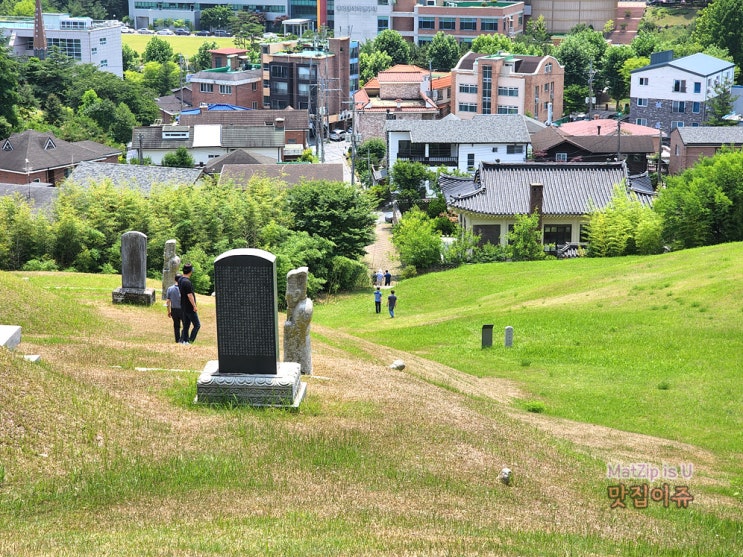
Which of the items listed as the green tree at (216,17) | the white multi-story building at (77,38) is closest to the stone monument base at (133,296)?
the white multi-story building at (77,38)

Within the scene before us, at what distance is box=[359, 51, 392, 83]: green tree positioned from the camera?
396 ft

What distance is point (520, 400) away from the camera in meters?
20.7

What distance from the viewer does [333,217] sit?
44406 mm

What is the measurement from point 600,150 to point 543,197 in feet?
89.8

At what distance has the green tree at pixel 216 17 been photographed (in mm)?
162875

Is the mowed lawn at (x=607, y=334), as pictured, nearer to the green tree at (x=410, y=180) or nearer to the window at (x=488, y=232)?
the window at (x=488, y=232)

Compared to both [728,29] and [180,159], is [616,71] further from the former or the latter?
[180,159]

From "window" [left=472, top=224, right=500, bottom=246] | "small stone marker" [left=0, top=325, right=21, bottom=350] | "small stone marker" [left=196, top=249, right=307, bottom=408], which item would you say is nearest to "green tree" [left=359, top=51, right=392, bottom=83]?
"window" [left=472, top=224, right=500, bottom=246]

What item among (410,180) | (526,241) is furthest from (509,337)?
(410,180)

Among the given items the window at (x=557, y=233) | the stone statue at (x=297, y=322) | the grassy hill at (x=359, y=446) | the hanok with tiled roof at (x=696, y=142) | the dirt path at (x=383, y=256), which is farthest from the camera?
the hanok with tiled roof at (x=696, y=142)

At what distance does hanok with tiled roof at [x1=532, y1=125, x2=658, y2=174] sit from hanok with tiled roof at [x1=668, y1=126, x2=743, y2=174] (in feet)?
6.92

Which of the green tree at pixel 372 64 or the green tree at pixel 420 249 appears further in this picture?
the green tree at pixel 372 64

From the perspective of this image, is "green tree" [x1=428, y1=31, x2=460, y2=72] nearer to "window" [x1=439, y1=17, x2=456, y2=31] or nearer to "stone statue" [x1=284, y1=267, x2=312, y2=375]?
"window" [x1=439, y1=17, x2=456, y2=31]

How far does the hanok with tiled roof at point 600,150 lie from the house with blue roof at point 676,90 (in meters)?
15.0
